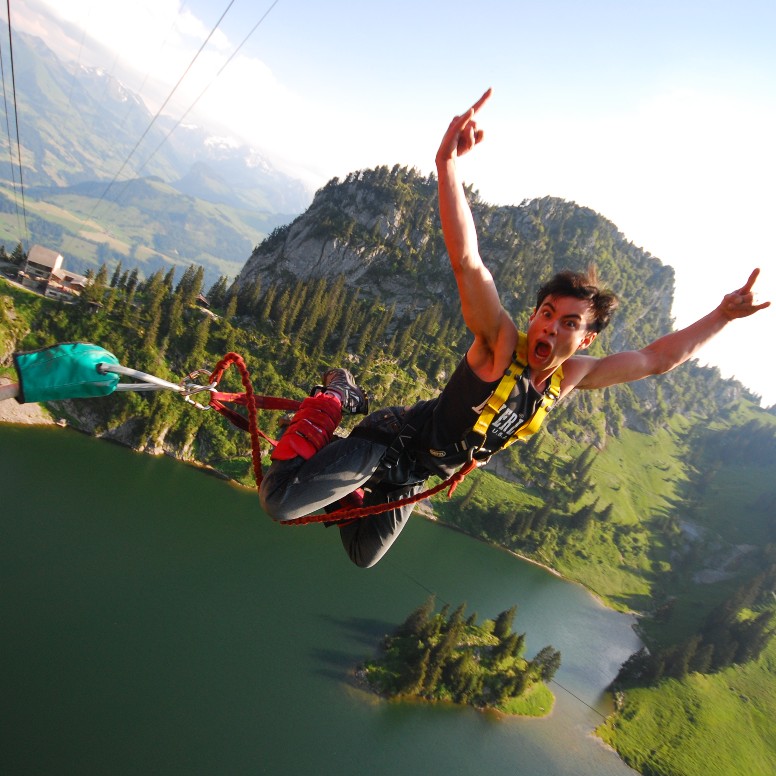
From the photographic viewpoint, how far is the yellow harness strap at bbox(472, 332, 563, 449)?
11.1 ft

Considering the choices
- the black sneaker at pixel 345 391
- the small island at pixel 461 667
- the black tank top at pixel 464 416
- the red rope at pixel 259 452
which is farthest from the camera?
the small island at pixel 461 667

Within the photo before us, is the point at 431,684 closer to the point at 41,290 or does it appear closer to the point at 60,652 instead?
the point at 60,652

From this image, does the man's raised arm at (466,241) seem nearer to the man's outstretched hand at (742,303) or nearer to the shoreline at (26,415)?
the man's outstretched hand at (742,303)

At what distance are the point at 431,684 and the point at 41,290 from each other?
227 ft

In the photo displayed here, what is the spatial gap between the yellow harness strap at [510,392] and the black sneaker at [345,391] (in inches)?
75.9

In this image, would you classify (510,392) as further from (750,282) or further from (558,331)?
(750,282)

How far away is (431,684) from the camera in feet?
135

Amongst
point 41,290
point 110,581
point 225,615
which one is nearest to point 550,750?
point 225,615

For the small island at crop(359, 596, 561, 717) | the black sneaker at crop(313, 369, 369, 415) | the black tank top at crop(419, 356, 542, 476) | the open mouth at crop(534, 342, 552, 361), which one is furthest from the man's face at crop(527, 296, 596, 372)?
the small island at crop(359, 596, 561, 717)

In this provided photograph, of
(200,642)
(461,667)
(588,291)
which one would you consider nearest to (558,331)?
(588,291)

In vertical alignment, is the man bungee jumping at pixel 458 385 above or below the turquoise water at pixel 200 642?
above

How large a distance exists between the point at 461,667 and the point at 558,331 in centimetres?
4811

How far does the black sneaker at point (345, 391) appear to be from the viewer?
17.4ft

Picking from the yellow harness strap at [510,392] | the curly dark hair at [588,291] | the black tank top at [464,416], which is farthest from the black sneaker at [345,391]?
the curly dark hair at [588,291]
